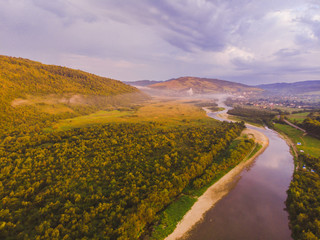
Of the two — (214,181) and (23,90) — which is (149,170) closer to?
(214,181)

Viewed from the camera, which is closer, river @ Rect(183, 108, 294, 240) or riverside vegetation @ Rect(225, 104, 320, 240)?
riverside vegetation @ Rect(225, 104, 320, 240)

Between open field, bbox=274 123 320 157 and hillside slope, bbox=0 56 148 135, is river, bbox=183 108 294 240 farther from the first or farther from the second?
hillside slope, bbox=0 56 148 135

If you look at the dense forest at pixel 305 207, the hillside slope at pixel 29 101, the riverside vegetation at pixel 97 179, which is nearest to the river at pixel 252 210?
the dense forest at pixel 305 207

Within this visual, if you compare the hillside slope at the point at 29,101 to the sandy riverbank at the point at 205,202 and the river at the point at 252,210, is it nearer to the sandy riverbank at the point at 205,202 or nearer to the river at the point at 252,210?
the sandy riverbank at the point at 205,202

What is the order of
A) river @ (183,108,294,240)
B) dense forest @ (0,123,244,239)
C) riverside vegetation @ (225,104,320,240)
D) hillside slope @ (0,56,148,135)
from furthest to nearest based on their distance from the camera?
hillside slope @ (0,56,148,135), river @ (183,108,294,240), riverside vegetation @ (225,104,320,240), dense forest @ (0,123,244,239)

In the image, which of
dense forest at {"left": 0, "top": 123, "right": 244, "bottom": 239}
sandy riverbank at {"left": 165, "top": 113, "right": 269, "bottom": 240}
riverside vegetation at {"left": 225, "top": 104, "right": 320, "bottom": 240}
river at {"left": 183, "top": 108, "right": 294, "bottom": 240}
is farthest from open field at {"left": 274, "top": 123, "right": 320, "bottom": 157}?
dense forest at {"left": 0, "top": 123, "right": 244, "bottom": 239}

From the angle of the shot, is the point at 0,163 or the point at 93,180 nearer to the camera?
the point at 93,180

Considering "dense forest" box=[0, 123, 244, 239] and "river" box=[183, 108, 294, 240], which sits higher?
"dense forest" box=[0, 123, 244, 239]

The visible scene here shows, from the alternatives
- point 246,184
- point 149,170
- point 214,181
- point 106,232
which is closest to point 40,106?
point 149,170
